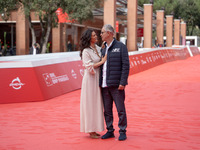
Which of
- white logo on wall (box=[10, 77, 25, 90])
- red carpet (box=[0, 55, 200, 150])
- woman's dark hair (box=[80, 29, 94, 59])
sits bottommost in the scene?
red carpet (box=[0, 55, 200, 150])

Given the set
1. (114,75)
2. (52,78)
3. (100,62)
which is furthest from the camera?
(52,78)

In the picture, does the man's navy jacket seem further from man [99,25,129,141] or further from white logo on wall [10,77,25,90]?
white logo on wall [10,77,25,90]

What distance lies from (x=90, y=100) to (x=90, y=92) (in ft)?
0.43

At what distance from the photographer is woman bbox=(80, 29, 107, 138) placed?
675 centimetres

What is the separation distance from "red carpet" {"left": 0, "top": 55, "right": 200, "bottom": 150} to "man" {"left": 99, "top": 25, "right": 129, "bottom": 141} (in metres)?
0.50

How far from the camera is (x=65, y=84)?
1391cm

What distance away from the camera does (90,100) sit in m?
6.78

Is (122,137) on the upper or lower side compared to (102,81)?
lower

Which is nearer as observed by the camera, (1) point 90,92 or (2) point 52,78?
(1) point 90,92

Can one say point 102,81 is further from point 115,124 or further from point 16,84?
point 16,84

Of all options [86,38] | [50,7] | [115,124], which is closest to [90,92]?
[86,38]

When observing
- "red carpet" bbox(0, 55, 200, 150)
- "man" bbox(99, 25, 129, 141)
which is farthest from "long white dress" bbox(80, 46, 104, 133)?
"red carpet" bbox(0, 55, 200, 150)

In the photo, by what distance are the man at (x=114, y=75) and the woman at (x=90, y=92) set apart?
10 cm

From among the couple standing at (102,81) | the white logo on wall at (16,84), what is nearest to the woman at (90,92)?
the couple standing at (102,81)
